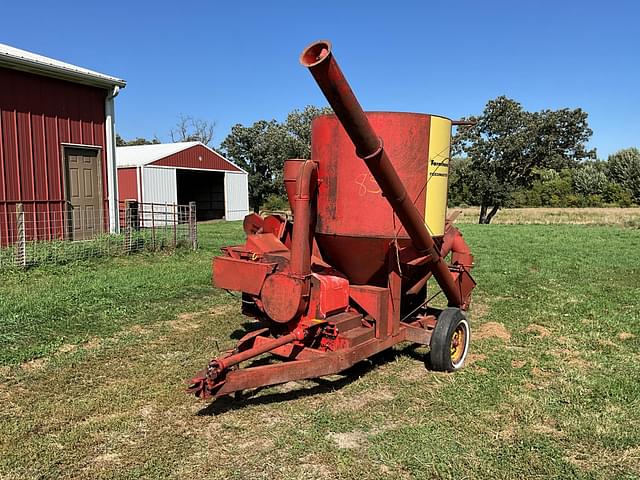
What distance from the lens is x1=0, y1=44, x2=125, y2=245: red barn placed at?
459 inches

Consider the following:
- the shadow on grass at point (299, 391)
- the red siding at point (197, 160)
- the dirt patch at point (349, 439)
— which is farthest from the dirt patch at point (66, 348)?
the red siding at point (197, 160)

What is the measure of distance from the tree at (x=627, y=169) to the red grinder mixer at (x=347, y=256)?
53674 millimetres

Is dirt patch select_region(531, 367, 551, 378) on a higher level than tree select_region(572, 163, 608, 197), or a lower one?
lower

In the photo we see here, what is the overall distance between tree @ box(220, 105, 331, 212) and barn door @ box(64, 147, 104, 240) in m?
25.2

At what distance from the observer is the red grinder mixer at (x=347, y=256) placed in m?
4.98

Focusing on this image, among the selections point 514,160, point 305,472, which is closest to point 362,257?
point 305,472

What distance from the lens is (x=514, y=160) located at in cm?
3541

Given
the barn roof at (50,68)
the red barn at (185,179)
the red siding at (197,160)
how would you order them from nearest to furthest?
the barn roof at (50,68), the red barn at (185,179), the red siding at (197,160)

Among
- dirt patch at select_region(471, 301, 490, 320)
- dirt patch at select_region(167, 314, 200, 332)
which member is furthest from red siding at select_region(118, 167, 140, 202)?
dirt patch at select_region(471, 301, 490, 320)

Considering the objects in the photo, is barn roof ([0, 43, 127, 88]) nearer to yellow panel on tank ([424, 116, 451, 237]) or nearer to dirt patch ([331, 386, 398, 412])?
yellow panel on tank ([424, 116, 451, 237])

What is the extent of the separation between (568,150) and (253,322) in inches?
1336

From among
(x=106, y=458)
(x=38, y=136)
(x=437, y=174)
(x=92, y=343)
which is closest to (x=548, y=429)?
(x=437, y=174)

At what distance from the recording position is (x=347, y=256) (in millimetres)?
5457

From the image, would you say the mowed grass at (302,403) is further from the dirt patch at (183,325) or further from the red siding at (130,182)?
the red siding at (130,182)
